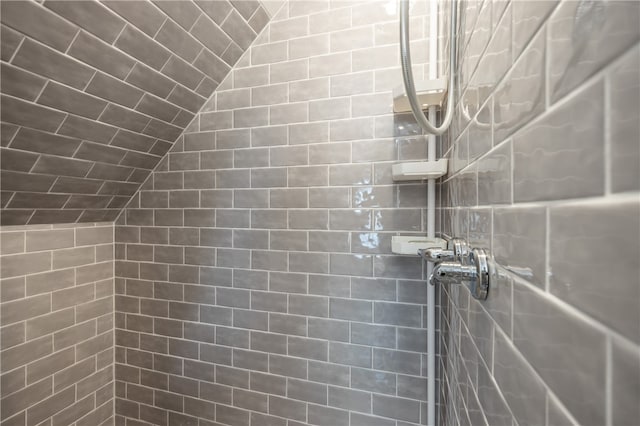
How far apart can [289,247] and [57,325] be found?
1.18m

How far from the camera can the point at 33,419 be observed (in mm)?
1259

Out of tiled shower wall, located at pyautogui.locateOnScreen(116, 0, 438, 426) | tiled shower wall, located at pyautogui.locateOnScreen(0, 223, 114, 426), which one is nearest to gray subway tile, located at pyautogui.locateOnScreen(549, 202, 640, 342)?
tiled shower wall, located at pyautogui.locateOnScreen(116, 0, 438, 426)

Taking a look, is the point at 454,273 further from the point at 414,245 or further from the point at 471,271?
the point at 414,245

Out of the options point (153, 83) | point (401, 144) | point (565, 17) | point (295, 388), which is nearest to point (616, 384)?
point (565, 17)

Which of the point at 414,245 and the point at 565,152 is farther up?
the point at 565,152

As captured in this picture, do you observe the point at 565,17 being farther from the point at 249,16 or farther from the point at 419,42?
the point at 249,16

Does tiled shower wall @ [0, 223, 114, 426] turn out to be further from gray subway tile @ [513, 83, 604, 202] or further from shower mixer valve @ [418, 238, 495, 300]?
gray subway tile @ [513, 83, 604, 202]

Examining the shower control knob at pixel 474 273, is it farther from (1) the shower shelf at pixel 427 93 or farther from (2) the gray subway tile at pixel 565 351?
(1) the shower shelf at pixel 427 93

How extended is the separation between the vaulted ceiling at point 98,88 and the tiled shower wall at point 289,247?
0.13 meters

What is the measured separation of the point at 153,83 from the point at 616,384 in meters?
1.51

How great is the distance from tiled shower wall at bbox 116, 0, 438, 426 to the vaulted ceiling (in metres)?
0.13

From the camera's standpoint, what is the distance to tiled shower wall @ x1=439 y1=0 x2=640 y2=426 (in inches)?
7.0

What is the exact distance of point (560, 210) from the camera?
0.25 metres

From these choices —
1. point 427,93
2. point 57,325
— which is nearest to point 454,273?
point 427,93
